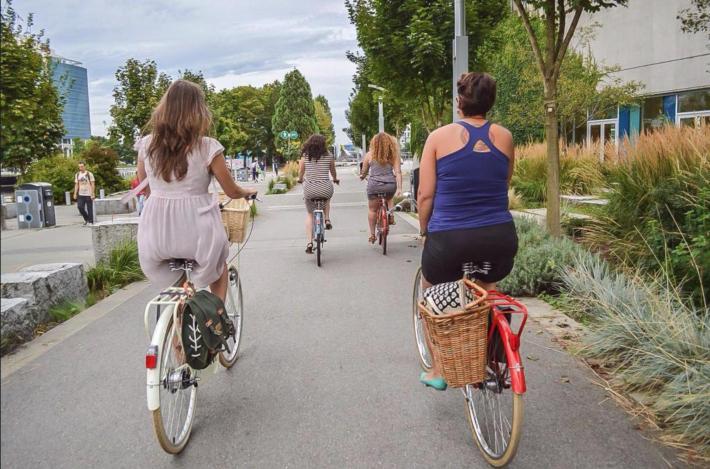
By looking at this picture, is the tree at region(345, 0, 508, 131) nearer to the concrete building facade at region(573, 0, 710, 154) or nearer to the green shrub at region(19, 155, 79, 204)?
the concrete building facade at region(573, 0, 710, 154)

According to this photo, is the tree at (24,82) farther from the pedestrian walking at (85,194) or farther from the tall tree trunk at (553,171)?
the pedestrian walking at (85,194)

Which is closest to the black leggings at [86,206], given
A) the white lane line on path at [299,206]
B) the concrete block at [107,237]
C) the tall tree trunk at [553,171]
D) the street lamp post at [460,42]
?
the white lane line on path at [299,206]

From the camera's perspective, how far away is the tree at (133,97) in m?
27.6

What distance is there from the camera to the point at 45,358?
534 centimetres

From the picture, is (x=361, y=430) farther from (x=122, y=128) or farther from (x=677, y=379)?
(x=122, y=128)

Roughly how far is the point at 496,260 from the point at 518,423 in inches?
33.6

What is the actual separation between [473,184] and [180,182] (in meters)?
1.63

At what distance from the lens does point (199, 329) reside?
11.7 ft

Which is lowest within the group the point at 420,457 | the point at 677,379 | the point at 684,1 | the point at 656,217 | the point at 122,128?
the point at 420,457

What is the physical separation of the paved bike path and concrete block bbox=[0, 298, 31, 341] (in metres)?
0.37

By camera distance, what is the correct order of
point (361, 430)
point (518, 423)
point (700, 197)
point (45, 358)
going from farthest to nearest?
point (700, 197), point (45, 358), point (361, 430), point (518, 423)

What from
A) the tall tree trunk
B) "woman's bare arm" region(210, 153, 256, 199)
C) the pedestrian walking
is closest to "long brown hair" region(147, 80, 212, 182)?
"woman's bare arm" region(210, 153, 256, 199)

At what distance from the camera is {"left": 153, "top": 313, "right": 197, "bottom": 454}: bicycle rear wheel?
3.30m

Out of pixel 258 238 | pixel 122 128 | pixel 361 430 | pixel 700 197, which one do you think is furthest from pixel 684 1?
pixel 361 430
